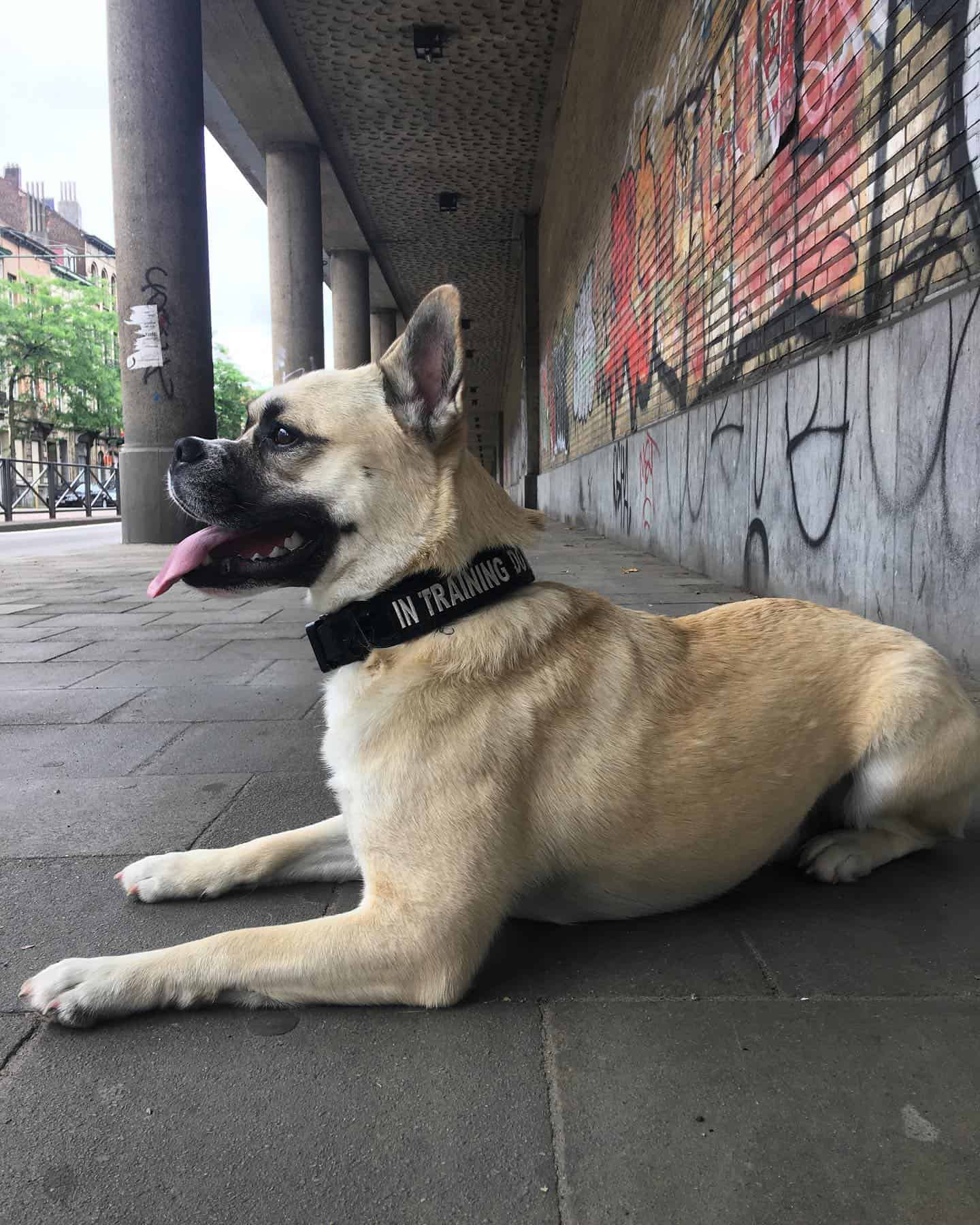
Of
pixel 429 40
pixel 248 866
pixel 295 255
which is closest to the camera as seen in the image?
pixel 248 866

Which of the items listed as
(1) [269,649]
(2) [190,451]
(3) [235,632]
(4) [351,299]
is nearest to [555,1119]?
(2) [190,451]

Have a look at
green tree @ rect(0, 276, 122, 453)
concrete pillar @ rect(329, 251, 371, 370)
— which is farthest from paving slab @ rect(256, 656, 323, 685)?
green tree @ rect(0, 276, 122, 453)

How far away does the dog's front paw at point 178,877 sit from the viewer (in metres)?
2.10

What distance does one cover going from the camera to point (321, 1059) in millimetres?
1529

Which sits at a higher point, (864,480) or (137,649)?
(864,480)

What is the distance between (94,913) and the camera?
2.04 m

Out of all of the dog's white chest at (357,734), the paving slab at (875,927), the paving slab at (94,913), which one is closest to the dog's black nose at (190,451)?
the dog's white chest at (357,734)

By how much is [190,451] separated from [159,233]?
11.3m

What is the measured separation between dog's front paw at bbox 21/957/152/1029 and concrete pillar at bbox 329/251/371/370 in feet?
88.4

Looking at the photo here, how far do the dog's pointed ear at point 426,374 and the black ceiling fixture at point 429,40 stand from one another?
49.7ft

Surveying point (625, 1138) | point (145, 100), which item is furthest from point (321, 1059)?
point (145, 100)

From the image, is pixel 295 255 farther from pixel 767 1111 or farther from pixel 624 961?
pixel 767 1111

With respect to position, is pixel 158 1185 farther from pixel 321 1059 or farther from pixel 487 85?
pixel 487 85

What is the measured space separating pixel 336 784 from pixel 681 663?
0.92m
